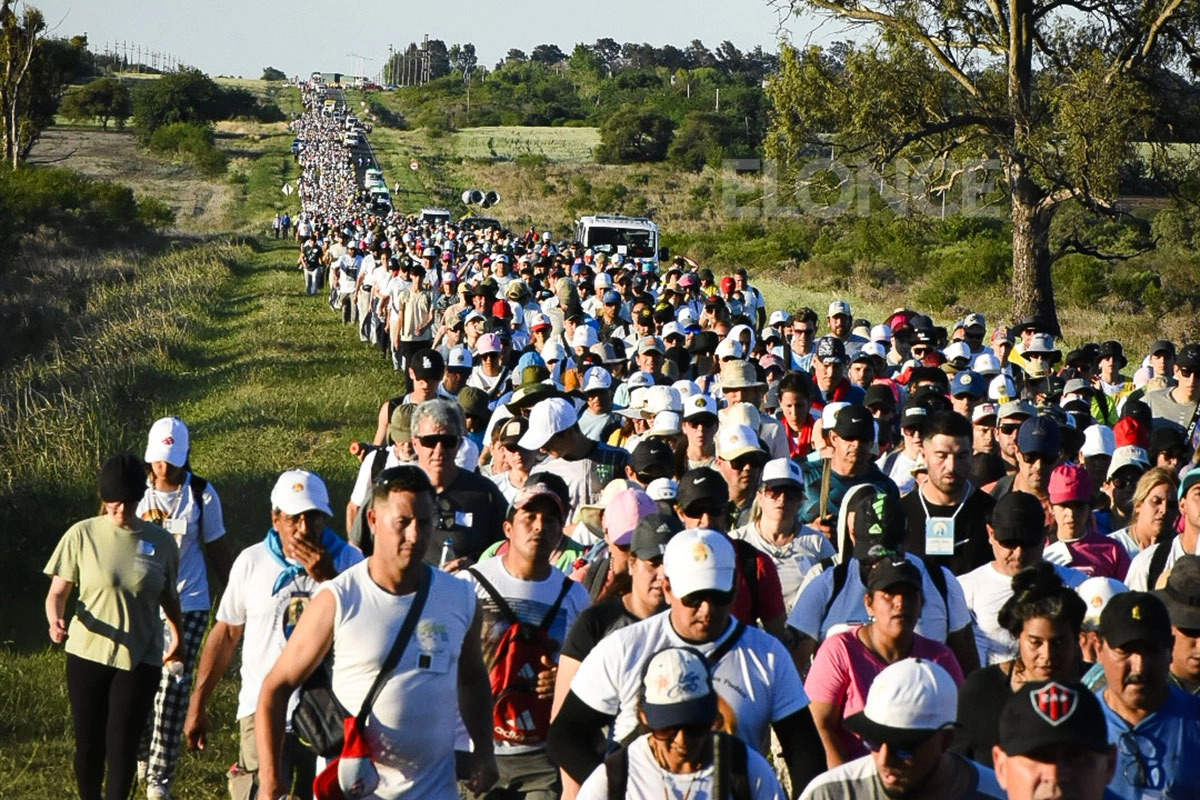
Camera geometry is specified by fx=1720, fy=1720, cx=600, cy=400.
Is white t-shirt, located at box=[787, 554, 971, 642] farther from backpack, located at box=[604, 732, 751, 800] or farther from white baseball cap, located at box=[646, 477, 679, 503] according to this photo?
backpack, located at box=[604, 732, 751, 800]

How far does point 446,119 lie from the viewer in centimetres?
14262

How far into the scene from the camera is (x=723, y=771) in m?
4.57

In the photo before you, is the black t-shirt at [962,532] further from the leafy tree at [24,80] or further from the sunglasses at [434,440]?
the leafy tree at [24,80]

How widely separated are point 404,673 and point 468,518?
238 cm

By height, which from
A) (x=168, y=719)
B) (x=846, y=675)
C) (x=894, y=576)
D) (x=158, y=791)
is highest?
(x=894, y=576)

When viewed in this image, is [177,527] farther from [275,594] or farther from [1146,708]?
[1146,708]

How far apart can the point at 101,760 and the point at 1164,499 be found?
498cm

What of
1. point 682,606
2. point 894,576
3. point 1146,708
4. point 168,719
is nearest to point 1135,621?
point 1146,708

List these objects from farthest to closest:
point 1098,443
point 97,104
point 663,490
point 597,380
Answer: point 97,104 < point 597,380 < point 1098,443 < point 663,490

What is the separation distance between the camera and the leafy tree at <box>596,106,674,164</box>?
347ft

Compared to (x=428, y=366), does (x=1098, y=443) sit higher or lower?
lower

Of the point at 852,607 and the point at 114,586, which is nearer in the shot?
the point at 852,607

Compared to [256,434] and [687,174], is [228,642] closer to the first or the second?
[256,434]

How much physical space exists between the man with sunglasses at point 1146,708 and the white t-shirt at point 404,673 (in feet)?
6.57
